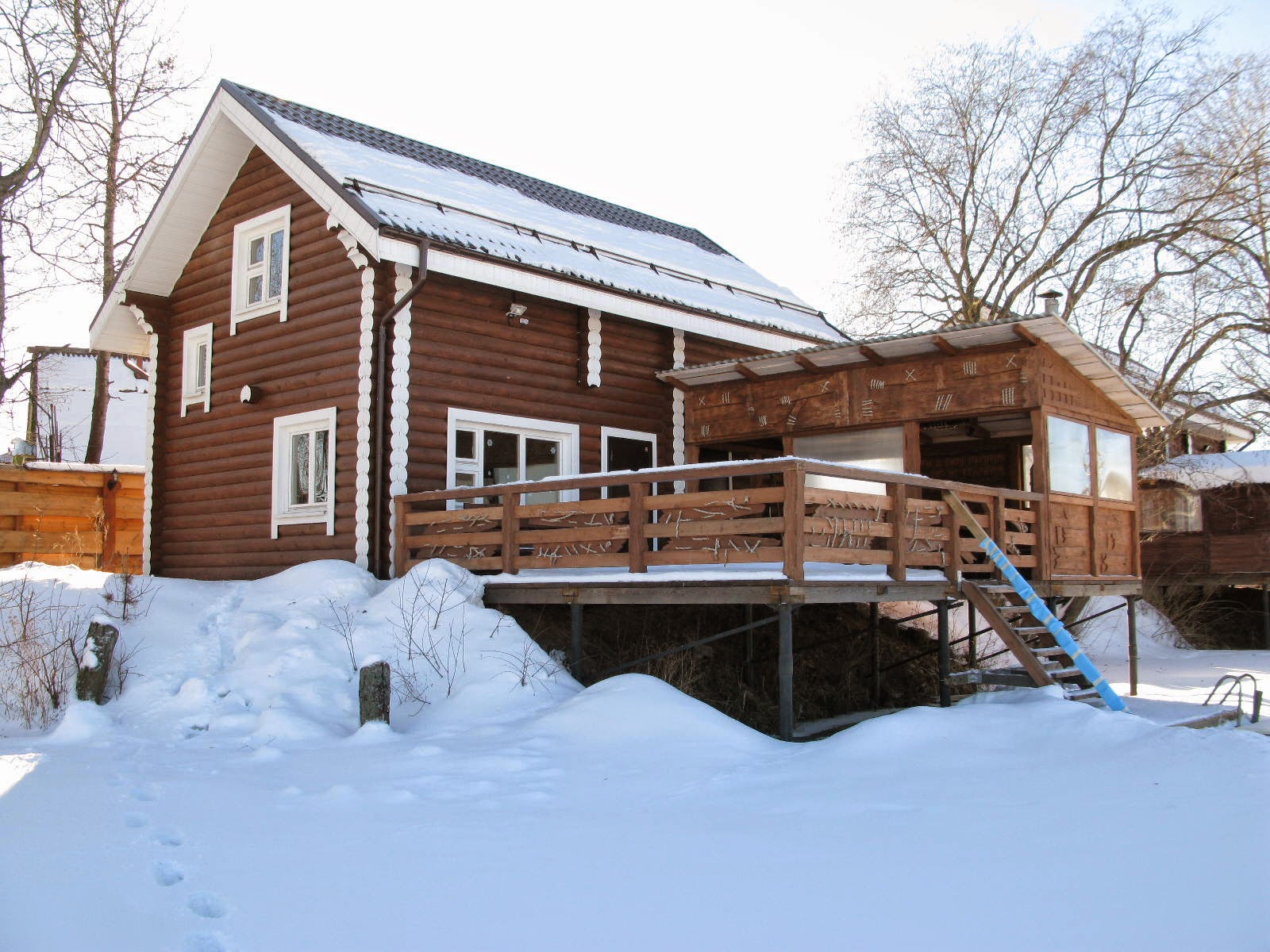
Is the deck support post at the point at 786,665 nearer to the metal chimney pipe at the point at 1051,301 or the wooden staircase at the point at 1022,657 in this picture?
the wooden staircase at the point at 1022,657

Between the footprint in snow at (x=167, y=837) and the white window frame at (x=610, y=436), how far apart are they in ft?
29.0

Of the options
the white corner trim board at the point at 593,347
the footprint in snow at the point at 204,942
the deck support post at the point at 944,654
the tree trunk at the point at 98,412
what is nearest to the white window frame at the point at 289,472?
the white corner trim board at the point at 593,347

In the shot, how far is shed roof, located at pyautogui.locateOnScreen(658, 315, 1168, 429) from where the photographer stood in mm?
12156

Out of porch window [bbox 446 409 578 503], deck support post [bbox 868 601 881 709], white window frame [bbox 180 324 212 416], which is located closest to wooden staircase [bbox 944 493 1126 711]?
deck support post [bbox 868 601 881 709]

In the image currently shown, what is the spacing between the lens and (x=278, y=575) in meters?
12.6

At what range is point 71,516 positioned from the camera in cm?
1922

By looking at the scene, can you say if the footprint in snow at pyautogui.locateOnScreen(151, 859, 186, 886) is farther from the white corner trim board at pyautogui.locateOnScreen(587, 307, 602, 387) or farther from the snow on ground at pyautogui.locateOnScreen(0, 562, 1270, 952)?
the white corner trim board at pyautogui.locateOnScreen(587, 307, 602, 387)

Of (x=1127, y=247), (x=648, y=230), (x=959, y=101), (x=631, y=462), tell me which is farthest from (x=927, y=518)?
(x=959, y=101)

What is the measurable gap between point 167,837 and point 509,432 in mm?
8474

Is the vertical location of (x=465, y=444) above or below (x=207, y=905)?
above

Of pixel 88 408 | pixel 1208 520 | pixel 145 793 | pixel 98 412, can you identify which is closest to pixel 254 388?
pixel 145 793

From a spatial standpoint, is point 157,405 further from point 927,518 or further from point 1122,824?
point 1122,824

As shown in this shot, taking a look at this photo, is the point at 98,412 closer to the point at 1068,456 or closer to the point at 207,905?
the point at 1068,456

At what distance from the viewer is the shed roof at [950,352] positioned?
12.2 m
